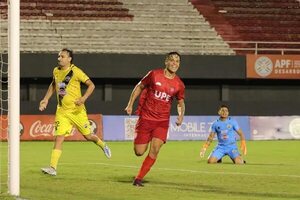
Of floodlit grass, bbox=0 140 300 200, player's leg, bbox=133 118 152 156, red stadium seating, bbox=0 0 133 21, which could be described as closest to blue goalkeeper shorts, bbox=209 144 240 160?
floodlit grass, bbox=0 140 300 200

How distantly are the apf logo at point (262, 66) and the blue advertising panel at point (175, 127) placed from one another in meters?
3.92

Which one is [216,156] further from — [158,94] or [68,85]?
[158,94]

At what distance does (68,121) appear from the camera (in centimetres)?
1450

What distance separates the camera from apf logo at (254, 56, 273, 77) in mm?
37250

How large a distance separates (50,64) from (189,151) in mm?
11642

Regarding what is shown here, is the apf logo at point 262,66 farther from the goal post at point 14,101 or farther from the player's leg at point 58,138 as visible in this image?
the goal post at point 14,101

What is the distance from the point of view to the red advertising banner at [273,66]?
3719 centimetres

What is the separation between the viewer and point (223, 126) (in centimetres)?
1891

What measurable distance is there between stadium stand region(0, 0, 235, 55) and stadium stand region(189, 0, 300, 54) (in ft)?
2.52

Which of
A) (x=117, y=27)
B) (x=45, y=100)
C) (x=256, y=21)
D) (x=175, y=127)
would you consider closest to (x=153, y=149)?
(x=45, y=100)

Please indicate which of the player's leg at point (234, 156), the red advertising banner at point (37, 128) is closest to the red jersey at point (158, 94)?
the player's leg at point (234, 156)

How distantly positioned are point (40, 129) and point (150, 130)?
19.4 m

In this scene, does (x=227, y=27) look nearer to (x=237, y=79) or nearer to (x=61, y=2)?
(x=237, y=79)

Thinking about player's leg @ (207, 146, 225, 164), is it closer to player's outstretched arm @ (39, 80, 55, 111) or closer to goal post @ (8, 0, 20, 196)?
player's outstretched arm @ (39, 80, 55, 111)
